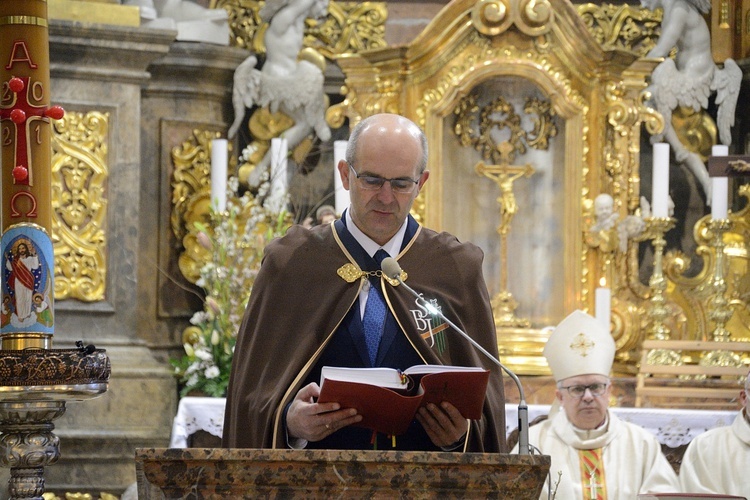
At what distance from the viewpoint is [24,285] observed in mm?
5270

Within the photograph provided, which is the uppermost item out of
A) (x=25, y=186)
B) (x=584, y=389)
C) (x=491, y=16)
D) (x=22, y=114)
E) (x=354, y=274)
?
(x=491, y=16)

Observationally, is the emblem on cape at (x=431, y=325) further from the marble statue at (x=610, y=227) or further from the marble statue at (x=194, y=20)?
the marble statue at (x=194, y=20)

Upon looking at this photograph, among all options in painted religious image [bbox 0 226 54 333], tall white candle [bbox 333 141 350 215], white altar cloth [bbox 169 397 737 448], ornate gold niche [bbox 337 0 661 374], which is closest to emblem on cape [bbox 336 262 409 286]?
painted religious image [bbox 0 226 54 333]

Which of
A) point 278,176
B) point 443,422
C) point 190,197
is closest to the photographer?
point 443,422

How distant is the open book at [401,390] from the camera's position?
10.7ft

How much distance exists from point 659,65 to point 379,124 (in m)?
4.72

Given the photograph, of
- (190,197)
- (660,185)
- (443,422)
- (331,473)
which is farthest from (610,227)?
(331,473)

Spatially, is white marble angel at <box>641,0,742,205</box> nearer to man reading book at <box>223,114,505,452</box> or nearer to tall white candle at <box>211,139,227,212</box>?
tall white candle at <box>211,139,227,212</box>

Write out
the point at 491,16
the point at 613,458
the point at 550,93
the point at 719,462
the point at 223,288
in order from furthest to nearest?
the point at 550,93, the point at 491,16, the point at 223,288, the point at 613,458, the point at 719,462

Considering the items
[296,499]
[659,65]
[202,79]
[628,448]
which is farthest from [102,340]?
Answer: [296,499]

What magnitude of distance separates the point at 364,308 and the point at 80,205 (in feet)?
12.8

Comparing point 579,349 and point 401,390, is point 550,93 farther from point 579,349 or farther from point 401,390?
point 401,390

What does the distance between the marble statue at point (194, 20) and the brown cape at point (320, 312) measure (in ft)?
13.5

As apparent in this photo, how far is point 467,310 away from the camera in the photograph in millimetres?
3951
